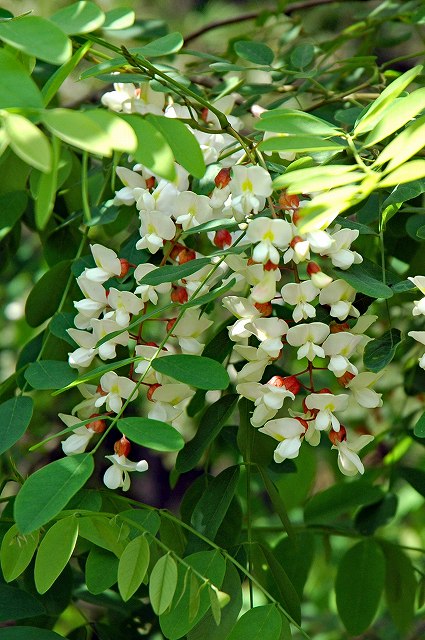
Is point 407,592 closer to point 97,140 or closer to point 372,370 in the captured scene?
point 372,370

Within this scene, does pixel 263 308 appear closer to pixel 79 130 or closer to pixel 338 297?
pixel 338 297

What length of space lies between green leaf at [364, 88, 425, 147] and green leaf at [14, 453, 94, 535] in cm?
26

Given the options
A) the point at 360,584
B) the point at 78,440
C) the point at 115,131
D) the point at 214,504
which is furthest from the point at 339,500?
the point at 115,131

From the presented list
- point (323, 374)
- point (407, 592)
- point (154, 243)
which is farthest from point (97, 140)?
point (323, 374)

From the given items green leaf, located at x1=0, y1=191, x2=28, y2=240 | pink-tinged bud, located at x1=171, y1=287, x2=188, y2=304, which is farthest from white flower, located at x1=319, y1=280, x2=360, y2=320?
green leaf, located at x1=0, y1=191, x2=28, y2=240

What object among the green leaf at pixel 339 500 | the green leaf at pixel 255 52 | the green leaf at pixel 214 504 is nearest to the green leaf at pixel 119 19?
the green leaf at pixel 255 52

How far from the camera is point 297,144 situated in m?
0.52

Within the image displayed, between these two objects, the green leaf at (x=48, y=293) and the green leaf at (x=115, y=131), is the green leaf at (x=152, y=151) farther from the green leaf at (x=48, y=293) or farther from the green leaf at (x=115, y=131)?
the green leaf at (x=48, y=293)

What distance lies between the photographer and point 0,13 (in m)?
0.73

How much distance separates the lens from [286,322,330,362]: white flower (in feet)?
1.82

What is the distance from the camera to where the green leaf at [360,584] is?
0.82 metres

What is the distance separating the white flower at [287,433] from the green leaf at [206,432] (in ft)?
0.26

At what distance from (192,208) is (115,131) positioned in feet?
0.63

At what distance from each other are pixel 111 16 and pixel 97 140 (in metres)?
0.25
